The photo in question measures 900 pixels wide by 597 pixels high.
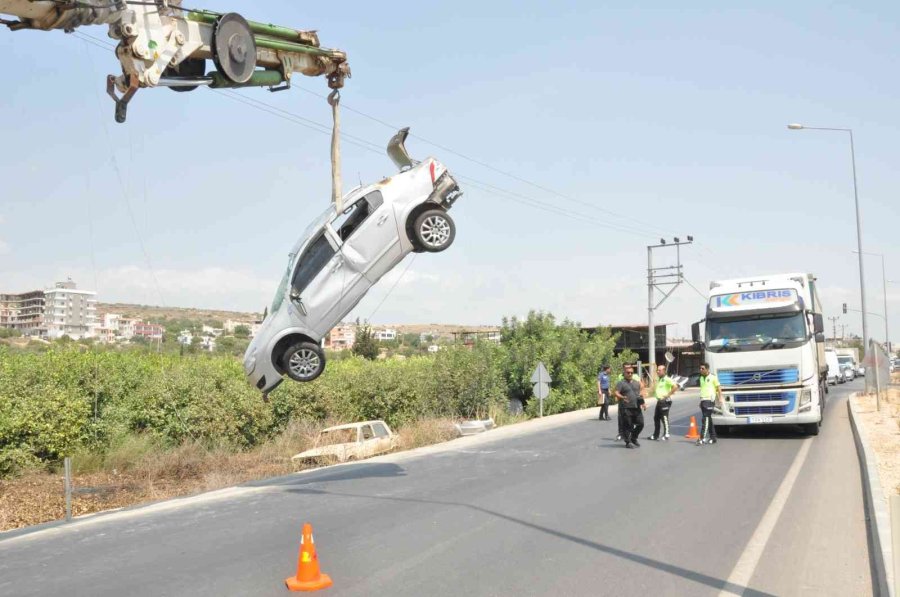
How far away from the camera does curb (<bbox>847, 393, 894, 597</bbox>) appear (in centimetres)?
611

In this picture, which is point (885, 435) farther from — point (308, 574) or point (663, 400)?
point (308, 574)

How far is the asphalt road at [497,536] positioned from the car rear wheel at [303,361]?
1833 mm

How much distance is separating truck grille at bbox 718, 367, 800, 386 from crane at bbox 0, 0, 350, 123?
12925 millimetres

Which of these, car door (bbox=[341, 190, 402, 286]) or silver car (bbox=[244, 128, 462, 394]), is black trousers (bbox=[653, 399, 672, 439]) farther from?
car door (bbox=[341, 190, 402, 286])

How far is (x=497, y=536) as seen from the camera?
26.7ft

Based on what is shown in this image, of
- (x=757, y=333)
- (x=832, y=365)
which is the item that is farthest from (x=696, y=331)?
(x=832, y=365)

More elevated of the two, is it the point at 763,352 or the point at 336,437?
the point at 763,352

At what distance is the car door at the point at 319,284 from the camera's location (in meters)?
9.87

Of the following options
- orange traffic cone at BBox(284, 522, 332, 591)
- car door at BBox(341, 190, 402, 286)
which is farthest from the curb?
car door at BBox(341, 190, 402, 286)

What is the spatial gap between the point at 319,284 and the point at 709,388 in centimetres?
1048

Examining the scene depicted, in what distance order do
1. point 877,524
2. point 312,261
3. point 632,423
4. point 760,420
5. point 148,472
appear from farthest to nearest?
point 760,420
point 632,423
point 148,472
point 312,261
point 877,524

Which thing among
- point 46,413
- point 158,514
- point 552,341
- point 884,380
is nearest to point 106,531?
point 158,514

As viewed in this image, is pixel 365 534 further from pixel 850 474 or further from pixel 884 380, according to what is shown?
pixel 884 380

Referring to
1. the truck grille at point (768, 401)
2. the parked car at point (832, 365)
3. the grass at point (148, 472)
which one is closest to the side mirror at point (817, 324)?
the truck grille at point (768, 401)
